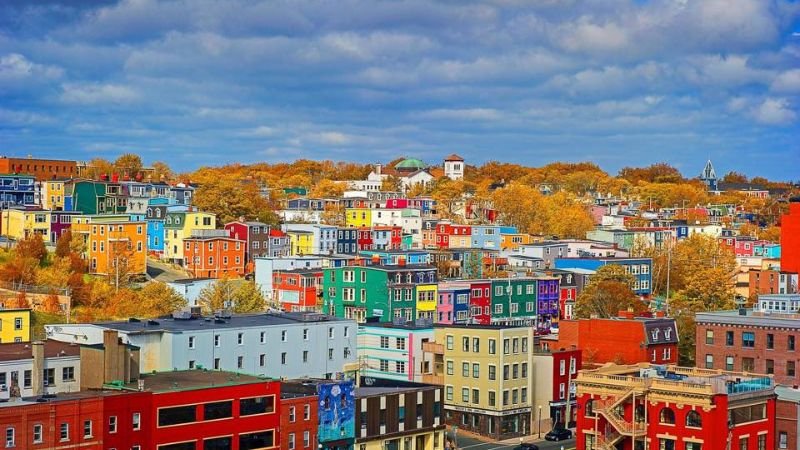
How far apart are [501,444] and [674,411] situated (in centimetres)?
1559

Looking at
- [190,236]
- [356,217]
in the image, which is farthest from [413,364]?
[356,217]

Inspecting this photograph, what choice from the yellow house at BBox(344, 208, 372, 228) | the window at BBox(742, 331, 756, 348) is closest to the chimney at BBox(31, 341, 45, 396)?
the window at BBox(742, 331, 756, 348)

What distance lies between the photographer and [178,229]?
11956 centimetres

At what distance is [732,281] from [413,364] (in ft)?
200

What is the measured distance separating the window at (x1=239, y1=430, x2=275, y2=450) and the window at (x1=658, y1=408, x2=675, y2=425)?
17957 millimetres

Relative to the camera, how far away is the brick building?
7262 cm

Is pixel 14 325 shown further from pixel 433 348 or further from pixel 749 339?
pixel 749 339

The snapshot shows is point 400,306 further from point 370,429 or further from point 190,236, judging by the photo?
point 370,429

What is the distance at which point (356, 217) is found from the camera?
508ft

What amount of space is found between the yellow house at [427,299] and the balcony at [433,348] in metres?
23.4

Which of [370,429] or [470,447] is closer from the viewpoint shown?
[370,429]

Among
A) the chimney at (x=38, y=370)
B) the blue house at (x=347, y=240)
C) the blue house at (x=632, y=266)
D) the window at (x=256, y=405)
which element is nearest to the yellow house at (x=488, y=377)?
the window at (x=256, y=405)

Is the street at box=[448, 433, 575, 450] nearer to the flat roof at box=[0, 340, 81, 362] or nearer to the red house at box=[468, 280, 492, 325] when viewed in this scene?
the flat roof at box=[0, 340, 81, 362]

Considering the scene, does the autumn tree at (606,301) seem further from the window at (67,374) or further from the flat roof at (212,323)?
the window at (67,374)
